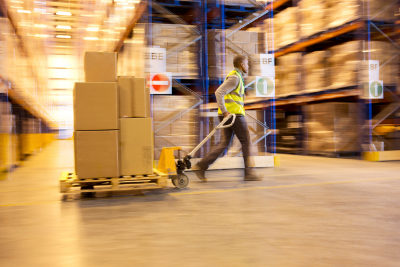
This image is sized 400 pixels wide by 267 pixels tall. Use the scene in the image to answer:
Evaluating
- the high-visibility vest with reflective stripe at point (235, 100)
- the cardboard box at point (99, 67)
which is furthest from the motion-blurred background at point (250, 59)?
the cardboard box at point (99, 67)

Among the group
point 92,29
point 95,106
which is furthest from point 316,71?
point 95,106

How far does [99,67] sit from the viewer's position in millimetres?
3650

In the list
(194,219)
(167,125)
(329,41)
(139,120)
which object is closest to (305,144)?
(329,41)

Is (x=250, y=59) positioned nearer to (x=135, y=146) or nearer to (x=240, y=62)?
(x=240, y=62)

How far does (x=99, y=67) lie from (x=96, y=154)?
2.98 ft

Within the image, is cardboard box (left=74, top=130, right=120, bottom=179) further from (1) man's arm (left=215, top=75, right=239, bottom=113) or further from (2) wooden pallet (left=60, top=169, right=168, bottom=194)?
(1) man's arm (left=215, top=75, right=239, bottom=113)

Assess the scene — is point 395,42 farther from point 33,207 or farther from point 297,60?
point 33,207

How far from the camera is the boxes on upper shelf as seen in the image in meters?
3.68

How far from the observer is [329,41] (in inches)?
336

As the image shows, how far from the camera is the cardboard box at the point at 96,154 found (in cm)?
352

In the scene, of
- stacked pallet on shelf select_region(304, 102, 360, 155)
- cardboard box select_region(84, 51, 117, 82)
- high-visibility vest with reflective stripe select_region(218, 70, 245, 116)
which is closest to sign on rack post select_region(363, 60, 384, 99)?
stacked pallet on shelf select_region(304, 102, 360, 155)

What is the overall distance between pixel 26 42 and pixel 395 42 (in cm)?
885

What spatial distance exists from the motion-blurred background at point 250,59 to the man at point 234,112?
1.22 m

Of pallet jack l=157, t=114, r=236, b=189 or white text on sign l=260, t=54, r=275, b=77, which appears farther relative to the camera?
white text on sign l=260, t=54, r=275, b=77
